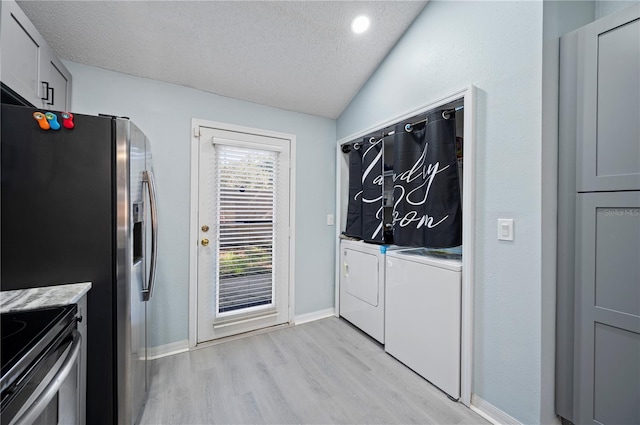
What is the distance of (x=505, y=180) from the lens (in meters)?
1.50

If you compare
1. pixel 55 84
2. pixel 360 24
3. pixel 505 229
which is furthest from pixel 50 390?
pixel 360 24

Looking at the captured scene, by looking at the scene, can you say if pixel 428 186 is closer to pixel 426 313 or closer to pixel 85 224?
pixel 426 313

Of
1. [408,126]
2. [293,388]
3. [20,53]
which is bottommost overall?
[293,388]

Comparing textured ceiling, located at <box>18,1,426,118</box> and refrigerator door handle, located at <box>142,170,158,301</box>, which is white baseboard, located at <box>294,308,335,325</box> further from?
textured ceiling, located at <box>18,1,426,118</box>

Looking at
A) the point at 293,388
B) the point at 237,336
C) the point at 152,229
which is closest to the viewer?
the point at 152,229

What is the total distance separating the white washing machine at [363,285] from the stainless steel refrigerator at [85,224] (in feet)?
6.04

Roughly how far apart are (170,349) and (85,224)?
60.9 inches

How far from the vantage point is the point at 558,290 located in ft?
4.62

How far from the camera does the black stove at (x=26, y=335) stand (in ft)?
2.14

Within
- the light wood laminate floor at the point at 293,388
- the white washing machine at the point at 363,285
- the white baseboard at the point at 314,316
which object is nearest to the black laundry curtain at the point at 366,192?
the white washing machine at the point at 363,285

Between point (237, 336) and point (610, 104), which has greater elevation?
point (610, 104)

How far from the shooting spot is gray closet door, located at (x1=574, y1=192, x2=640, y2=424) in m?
1.19

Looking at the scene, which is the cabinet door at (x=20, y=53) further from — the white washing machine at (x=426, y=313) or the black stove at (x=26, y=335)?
the white washing machine at (x=426, y=313)

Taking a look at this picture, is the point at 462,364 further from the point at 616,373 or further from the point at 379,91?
the point at 379,91
